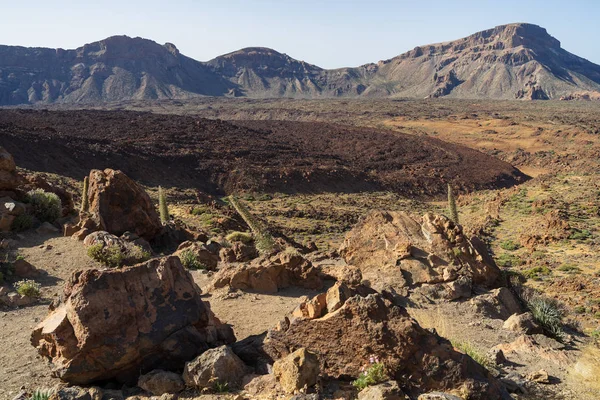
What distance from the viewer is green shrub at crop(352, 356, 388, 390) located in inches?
217

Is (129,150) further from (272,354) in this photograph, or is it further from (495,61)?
(495,61)

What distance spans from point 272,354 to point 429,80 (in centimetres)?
16504

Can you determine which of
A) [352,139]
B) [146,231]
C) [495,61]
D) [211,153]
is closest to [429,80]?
[495,61]

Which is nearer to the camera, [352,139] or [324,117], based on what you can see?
[352,139]

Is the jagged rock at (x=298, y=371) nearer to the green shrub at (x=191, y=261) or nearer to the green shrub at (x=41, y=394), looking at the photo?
the green shrub at (x=41, y=394)

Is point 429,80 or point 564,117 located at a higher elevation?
point 429,80

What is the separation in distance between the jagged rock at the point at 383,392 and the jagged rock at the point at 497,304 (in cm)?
501

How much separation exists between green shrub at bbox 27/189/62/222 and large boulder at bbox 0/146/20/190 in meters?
0.52

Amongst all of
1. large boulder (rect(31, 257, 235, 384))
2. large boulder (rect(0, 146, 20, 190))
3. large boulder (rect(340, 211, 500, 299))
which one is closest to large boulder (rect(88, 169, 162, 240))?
large boulder (rect(0, 146, 20, 190))

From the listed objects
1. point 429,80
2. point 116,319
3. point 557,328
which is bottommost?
point 557,328

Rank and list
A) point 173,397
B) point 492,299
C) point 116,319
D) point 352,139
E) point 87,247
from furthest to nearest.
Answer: point 352,139, point 87,247, point 492,299, point 116,319, point 173,397

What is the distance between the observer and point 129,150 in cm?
4006

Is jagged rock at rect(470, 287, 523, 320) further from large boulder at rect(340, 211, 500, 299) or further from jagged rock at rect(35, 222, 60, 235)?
jagged rock at rect(35, 222, 60, 235)

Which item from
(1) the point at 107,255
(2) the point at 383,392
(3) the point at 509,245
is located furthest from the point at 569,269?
(2) the point at 383,392
